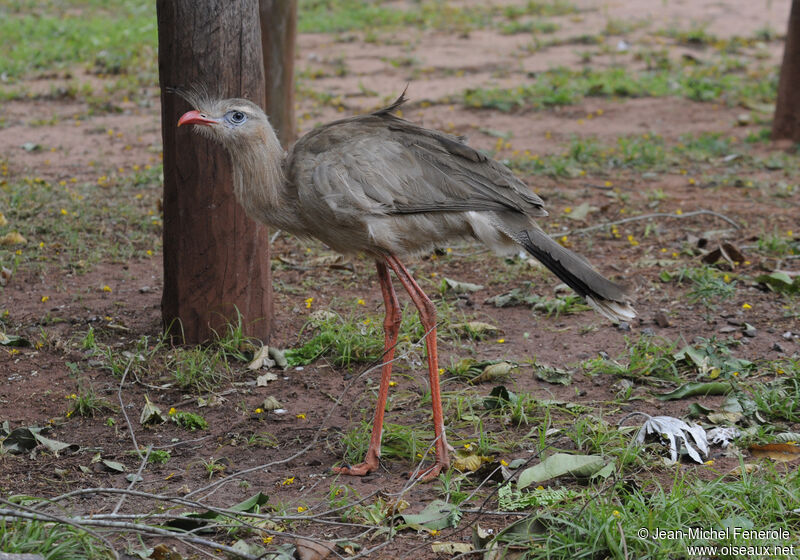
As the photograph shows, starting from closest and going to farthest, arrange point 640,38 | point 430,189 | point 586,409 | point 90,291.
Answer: point 430,189
point 586,409
point 90,291
point 640,38

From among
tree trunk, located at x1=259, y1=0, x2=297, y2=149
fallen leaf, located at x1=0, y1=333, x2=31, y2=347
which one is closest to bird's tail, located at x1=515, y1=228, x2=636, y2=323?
fallen leaf, located at x1=0, y1=333, x2=31, y2=347

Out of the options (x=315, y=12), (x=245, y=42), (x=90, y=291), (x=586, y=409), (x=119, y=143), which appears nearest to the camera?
(x=586, y=409)

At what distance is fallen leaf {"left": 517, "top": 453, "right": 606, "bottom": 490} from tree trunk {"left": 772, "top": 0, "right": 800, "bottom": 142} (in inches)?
200

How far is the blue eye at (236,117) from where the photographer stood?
11.1ft

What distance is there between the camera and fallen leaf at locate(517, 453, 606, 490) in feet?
10.2

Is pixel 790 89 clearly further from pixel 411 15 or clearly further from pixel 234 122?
pixel 411 15

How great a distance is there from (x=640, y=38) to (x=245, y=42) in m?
8.05

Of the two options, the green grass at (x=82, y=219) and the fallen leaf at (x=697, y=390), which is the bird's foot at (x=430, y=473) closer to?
the fallen leaf at (x=697, y=390)

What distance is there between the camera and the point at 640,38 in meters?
10.9

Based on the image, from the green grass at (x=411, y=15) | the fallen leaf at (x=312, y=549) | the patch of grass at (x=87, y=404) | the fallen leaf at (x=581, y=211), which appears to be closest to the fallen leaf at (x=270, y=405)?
the patch of grass at (x=87, y=404)

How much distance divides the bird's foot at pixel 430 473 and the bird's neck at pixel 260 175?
1.16m

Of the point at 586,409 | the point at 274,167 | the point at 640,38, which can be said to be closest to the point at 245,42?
the point at 274,167

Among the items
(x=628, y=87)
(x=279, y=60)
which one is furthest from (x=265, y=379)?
(x=628, y=87)

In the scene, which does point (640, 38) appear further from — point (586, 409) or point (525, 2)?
point (586, 409)
